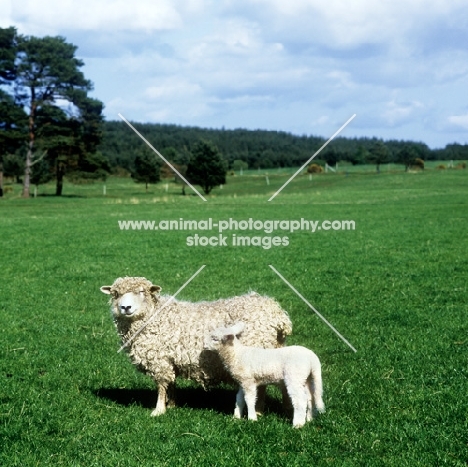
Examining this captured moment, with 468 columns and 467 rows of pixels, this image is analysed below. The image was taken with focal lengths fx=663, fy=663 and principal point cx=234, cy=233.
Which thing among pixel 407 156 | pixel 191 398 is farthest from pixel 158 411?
pixel 407 156

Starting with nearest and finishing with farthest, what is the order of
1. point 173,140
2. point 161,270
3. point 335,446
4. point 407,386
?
point 335,446 → point 407,386 → point 161,270 → point 173,140

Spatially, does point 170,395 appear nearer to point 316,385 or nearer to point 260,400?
point 260,400

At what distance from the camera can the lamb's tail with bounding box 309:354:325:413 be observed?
660 cm

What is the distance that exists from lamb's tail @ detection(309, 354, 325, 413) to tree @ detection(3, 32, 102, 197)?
64913 mm

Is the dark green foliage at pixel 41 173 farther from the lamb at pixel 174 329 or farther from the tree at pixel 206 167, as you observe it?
the lamb at pixel 174 329

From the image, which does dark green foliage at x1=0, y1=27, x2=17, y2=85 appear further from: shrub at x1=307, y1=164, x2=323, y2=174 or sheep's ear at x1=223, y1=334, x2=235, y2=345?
sheep's ear at x1=223, y1=334, x2=235, y2=345

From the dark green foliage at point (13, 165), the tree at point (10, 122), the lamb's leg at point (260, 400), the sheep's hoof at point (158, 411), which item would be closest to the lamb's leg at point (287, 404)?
the lamb's leg at point (260, 400)

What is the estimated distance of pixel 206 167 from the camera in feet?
264

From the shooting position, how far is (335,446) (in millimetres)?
6211

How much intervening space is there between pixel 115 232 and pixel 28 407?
21.3 meters

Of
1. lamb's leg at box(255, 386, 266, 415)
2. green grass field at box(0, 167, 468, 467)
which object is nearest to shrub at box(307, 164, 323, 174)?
green grass field at box(0, 167, 468, 467)

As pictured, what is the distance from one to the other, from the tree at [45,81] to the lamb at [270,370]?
212ft

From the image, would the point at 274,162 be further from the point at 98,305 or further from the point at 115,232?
the point at 98,305

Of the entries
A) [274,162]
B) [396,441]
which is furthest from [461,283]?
[274,162]
